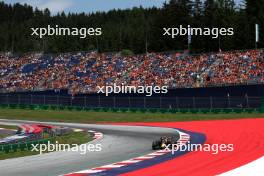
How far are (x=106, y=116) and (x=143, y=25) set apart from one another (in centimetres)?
7375

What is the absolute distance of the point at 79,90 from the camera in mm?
48656

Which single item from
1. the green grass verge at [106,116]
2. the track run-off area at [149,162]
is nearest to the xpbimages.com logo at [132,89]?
the green grass verge at [106,116]

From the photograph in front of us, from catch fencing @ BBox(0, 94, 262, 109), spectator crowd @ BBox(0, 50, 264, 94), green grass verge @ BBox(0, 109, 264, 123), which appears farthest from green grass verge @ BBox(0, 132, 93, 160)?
spectator crowd @ BBox(0, 50, 264, 94)

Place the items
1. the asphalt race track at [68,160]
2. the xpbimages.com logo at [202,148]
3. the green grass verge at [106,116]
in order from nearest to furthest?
Result: 1. the asphalt race track at [68,160]
2. the xpbimages.com logo at [202,148]
3. the green grass verge at [106,116]

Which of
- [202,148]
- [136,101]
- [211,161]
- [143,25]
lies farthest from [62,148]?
[143,25]

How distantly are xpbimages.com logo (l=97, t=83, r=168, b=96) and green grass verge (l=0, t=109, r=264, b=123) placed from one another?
2554mm

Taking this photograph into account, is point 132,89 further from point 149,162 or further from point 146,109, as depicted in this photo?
point 149,162

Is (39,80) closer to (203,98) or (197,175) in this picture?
(203,98)

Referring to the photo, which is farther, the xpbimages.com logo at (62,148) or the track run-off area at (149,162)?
the xpbimages.com logo at (62,148)

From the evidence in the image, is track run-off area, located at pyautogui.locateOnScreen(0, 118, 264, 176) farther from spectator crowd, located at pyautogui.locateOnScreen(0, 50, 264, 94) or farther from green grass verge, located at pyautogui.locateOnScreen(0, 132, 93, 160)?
spectator crowd, located at pyautogui.locateOnScreen(0, 50, 264, 94)

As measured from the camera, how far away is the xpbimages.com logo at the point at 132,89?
44.0 m

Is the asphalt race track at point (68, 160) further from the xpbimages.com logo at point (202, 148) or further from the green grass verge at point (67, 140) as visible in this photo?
the green grass verge at point (67, 140)

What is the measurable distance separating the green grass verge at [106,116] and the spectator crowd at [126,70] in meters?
3.99

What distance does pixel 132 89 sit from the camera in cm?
4516
